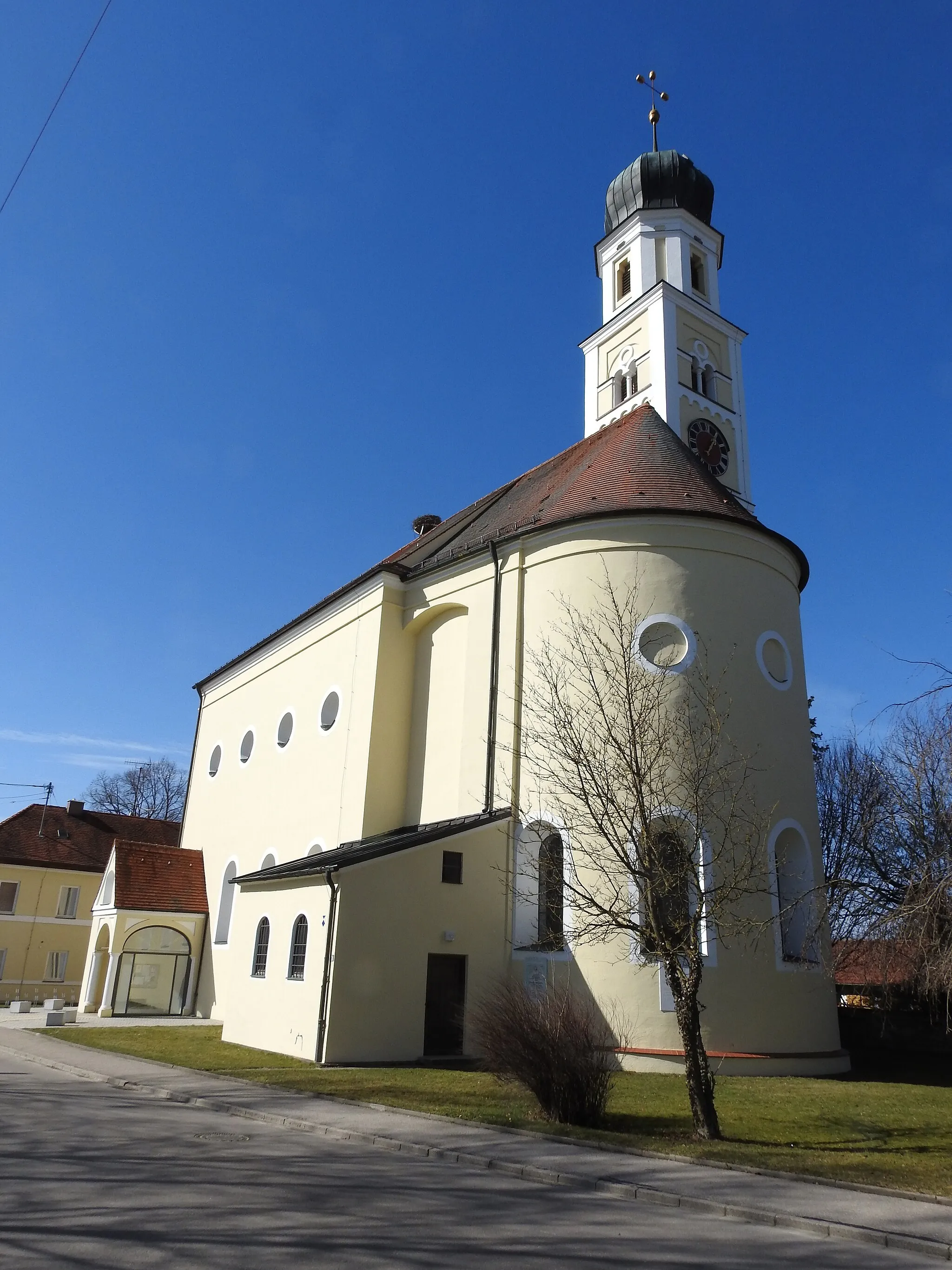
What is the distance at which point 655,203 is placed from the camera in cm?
3781

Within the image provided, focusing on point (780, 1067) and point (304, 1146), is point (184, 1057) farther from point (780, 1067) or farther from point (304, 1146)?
point (780, 1067)

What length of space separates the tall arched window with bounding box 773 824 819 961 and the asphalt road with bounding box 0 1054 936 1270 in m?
11.5

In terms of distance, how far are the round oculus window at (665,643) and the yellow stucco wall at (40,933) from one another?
1104 inches

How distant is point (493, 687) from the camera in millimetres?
20906

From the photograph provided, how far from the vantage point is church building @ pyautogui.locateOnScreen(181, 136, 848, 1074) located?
689 inches

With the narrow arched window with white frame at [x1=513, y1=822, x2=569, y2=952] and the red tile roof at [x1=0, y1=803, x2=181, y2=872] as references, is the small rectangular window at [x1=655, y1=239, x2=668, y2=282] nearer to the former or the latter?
the narrow arched window with white frame at [x1=513, y1=822, x2=569, y2=952]

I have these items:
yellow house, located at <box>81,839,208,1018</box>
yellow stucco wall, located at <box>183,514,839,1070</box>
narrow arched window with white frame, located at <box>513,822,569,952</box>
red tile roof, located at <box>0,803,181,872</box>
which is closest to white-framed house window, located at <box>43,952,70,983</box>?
red tile roof, located at <box>0,803,181,872</box>

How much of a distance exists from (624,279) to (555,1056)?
33.6 m

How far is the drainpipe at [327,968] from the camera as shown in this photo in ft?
55.7

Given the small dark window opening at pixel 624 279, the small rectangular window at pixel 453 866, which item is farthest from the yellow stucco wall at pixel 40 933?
the small dark window opening at pixel 624 279

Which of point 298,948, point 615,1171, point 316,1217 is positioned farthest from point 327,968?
point 316,1217

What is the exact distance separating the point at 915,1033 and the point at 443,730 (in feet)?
45.0

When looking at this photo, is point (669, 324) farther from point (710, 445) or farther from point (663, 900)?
point (663, 900)

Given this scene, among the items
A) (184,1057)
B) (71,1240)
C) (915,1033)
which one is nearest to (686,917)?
(71,1240)
